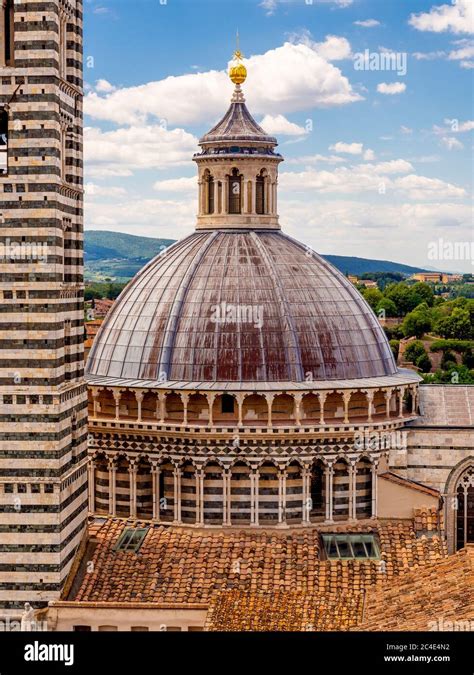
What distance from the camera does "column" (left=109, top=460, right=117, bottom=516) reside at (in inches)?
1987

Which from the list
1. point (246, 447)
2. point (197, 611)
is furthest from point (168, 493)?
point (197, 611)

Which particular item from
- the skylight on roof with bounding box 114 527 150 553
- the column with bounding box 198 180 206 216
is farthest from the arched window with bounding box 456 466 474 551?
the column with bounding box 198 180 206 216

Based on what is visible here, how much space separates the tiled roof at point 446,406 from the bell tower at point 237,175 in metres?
8.46

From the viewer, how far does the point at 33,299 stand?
42.7 metres

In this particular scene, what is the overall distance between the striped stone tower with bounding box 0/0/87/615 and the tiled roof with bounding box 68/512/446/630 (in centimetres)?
294

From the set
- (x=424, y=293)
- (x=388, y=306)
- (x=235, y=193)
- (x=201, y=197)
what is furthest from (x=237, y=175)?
(x=424, y=293)

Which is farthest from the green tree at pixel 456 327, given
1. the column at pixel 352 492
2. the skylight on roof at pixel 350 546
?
the skylight on roof at pixel 350 546

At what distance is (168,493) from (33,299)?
10.1m

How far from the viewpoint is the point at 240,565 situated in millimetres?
46812

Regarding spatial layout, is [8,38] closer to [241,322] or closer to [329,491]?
[241,322]

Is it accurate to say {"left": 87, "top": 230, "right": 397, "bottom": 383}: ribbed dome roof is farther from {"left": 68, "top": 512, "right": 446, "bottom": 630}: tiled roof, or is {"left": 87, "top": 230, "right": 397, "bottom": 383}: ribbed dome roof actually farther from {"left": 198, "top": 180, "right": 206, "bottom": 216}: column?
{"left": 68, "top": 512, "right": 446, "bottom": 630}: tiled roof

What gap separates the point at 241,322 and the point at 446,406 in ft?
29.5

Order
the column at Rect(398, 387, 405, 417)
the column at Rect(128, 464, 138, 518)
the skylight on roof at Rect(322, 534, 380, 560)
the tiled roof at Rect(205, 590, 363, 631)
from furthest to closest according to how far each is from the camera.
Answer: the column at Rect(398, 387, 405, 417) → the column at Rect(128, 464, 138, 518) → the skylight on roof at Rect(322, 534, 380, 560) → the tiled roof at Rect(205, 590, 363, 631)

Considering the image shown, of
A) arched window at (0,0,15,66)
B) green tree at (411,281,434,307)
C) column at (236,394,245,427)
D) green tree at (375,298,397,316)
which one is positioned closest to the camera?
arched window at (0,0,15,66)
